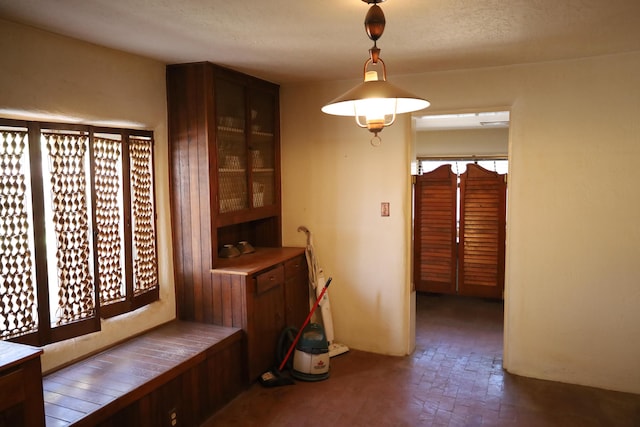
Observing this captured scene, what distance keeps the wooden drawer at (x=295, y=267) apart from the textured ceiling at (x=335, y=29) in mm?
1549

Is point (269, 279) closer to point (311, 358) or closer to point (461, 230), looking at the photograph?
point (311, 358)

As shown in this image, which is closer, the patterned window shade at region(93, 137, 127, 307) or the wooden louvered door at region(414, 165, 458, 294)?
the patterned window shade at region(93, 137, 127, 307)

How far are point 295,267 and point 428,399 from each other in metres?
1.45

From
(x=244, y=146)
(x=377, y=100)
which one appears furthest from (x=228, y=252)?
(x=377, y=100)

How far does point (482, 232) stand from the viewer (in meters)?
5.36

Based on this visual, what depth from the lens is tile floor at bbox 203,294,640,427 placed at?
2.94 m

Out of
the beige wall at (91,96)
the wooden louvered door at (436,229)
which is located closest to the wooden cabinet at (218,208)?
the beige wall at (91,96)

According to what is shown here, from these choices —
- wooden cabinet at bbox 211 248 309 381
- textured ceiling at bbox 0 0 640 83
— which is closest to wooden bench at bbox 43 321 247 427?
wooden cabinet at bbox 211 248 309 381

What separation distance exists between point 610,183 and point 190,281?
121 inches

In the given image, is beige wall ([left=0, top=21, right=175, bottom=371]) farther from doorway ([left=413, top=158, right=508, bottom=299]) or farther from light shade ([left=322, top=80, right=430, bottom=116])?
doorway ([left=413, top=158, right=508, bottom=299])

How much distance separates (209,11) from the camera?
7.23 feet

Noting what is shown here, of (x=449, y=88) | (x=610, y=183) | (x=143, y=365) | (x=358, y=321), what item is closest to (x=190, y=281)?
(x=143, y=365)

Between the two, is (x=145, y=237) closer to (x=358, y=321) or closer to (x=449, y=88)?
(x=358, y=321)

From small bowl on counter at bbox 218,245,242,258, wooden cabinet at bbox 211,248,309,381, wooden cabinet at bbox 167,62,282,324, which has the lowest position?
wooden cabinet at bbox 211,248,309,381
